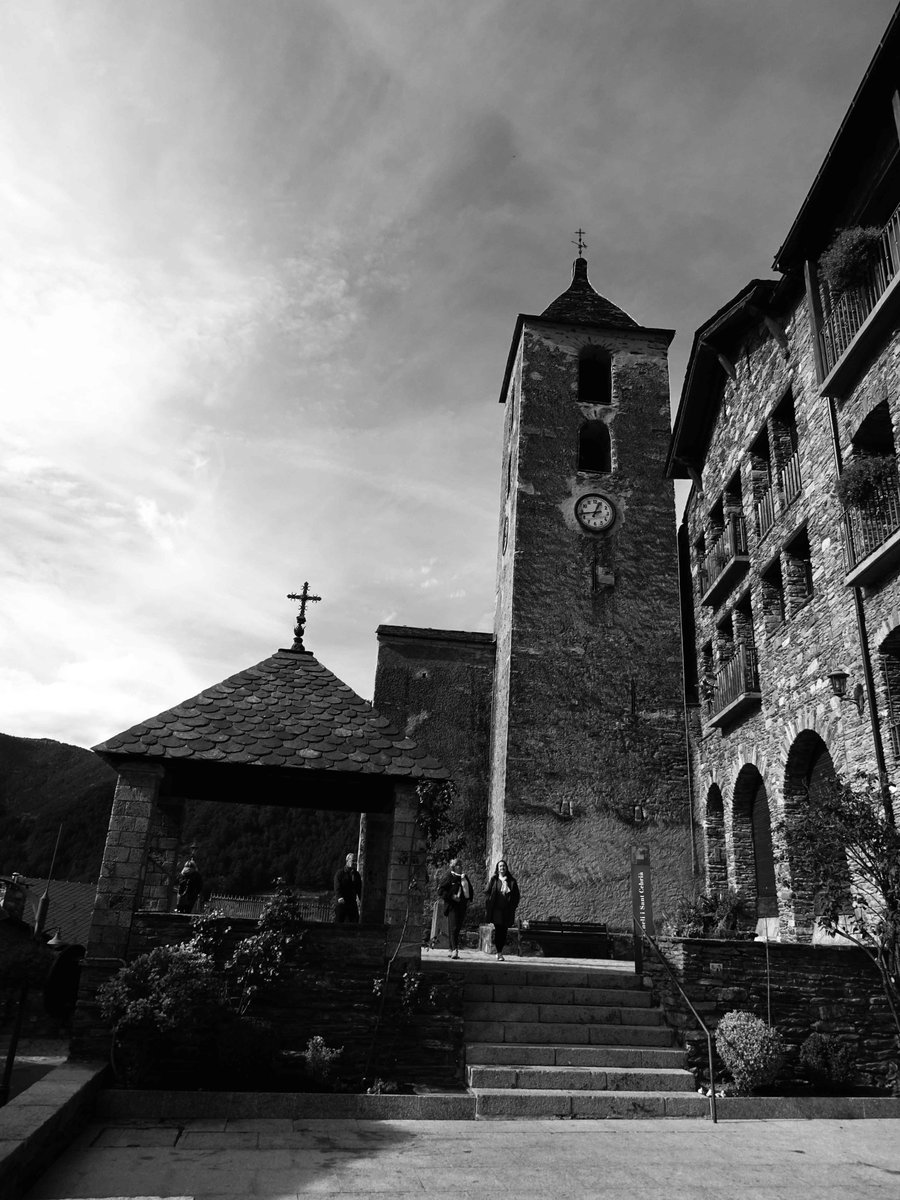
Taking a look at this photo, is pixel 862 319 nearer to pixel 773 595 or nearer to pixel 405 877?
pixel 773 595

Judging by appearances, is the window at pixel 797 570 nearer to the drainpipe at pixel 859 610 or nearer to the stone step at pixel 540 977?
the drainpipe at pixel 859 610

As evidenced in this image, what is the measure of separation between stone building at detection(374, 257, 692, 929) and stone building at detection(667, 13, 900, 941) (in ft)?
4.76

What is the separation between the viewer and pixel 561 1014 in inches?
331

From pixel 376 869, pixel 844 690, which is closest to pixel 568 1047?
pixel 376 869

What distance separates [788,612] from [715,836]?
5621 mm

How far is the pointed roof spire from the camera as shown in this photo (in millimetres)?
21922

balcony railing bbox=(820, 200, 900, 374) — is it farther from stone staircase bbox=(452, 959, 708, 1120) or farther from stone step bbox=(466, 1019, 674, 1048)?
stone step bbox=(466, 1019, 674, 1048)

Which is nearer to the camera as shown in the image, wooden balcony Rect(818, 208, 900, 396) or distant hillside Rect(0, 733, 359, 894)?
wooden balcony Rect(818, 208, 900, 396)

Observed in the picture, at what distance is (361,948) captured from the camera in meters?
7.99

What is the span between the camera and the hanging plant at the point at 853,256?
37.3 feet

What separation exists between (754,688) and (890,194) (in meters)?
7.58

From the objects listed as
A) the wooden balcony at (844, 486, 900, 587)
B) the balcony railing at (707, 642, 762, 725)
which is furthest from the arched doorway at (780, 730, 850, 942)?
the wooden balcony at (844, 486, 900, 587)

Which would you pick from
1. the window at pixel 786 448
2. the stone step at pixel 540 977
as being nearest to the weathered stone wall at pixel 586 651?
the window at pixel 786 448

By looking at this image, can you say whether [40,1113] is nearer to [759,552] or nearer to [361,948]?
[361,948]
